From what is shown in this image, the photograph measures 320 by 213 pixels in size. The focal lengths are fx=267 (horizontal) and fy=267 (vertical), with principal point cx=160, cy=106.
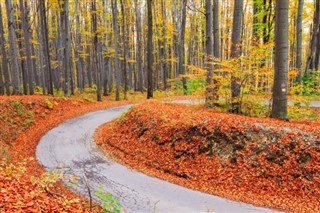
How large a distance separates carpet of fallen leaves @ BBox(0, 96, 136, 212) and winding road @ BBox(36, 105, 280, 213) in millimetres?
472

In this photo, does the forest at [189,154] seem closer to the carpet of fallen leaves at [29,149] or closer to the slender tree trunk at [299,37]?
the carpet of fallen leaves at [29,149]

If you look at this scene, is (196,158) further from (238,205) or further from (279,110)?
(279,110)

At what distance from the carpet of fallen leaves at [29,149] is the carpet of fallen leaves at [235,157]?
318cm

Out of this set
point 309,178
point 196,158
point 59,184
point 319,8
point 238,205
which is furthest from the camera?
point 319,8

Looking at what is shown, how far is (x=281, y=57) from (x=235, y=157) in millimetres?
3822

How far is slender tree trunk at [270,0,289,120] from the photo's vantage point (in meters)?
9.00

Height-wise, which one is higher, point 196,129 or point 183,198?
point 196,129

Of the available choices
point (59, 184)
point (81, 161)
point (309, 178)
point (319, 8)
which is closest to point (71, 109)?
point (81, 161)

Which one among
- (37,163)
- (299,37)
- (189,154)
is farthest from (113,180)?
(299,37)

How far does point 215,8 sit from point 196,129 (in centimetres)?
736

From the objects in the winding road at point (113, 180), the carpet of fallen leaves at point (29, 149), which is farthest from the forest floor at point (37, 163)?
the winding road at point (113, 180)

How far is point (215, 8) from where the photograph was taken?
44.7ft

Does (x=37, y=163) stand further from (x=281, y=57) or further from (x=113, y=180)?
(x=281, y=57)

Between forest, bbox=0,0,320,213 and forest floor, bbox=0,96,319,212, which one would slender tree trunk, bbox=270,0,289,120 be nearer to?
forest, bbox=0,0,320,213
